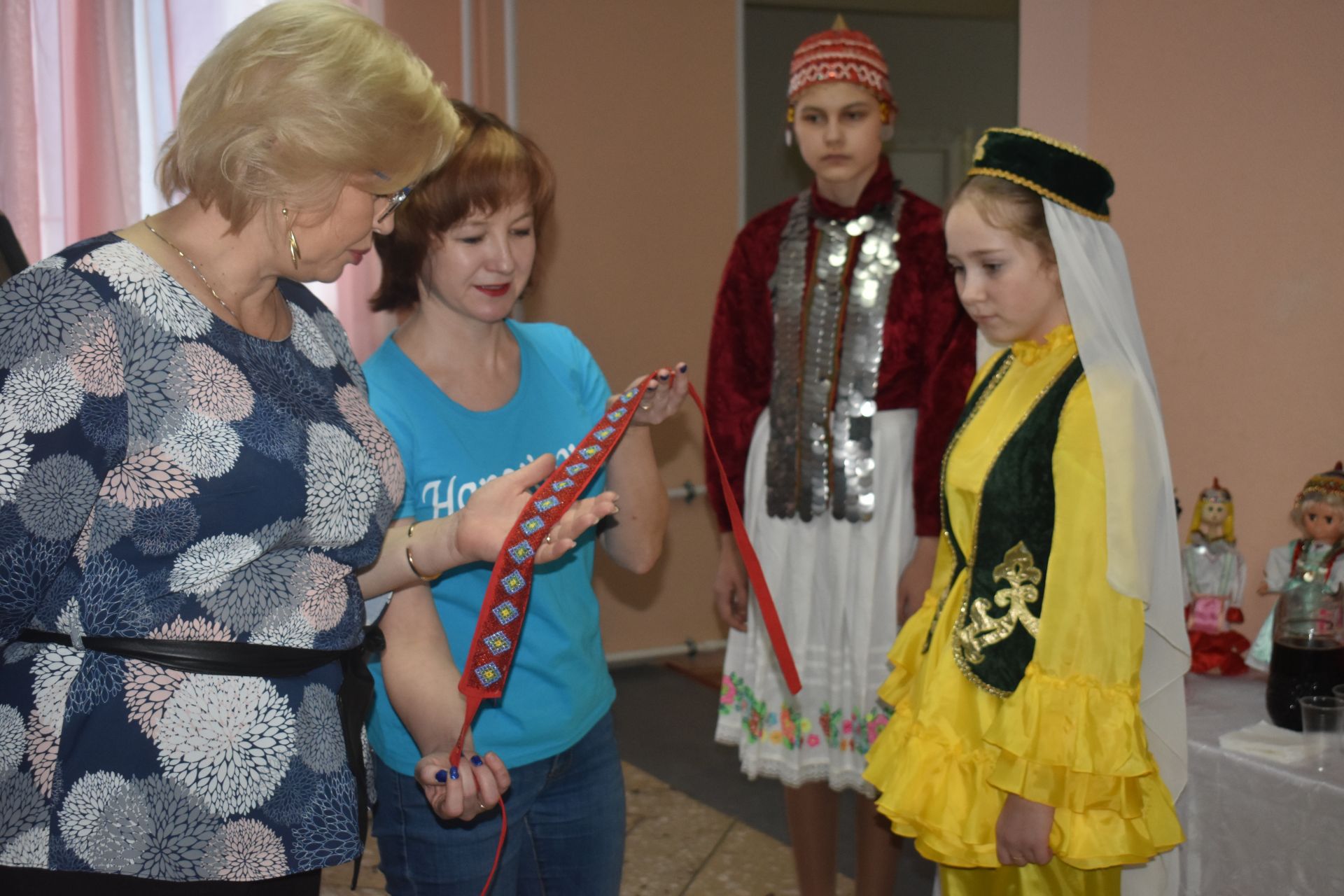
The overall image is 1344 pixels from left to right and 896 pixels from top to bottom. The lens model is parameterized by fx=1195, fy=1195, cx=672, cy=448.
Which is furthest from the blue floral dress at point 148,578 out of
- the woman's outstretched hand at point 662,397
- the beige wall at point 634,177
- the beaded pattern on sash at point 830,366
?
the beige wall at point 634,177

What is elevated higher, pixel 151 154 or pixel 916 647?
pixel 151 154

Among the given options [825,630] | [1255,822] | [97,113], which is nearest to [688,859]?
[825,630]

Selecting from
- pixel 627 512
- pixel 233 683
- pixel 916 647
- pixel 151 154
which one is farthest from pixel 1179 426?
pixel 151 154

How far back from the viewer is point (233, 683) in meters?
1.19

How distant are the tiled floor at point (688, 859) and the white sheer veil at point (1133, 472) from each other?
126 centimetres

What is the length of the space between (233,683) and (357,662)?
0.64 feet

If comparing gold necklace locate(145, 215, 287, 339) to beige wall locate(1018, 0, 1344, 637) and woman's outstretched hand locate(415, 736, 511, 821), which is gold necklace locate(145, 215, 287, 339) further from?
beige wall locate(1018, 0, 1344, 637)

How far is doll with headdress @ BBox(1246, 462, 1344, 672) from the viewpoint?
7.16ft

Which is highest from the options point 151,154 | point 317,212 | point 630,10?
point 630,10

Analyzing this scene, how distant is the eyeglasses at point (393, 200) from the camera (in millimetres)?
1390

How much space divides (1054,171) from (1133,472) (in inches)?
19.5

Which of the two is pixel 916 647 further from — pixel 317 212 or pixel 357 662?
pixel 317 212

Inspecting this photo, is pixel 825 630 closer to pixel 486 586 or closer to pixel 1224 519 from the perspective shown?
pixel 1224 519

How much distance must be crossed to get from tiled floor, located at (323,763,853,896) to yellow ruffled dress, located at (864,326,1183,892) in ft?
3.78
